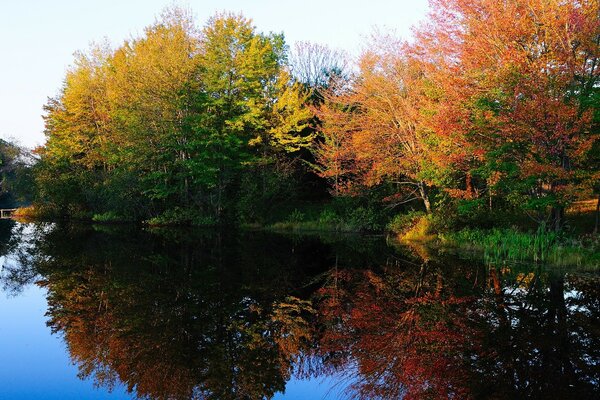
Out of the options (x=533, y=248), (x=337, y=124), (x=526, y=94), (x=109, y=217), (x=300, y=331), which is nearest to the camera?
(x=300, y=331)

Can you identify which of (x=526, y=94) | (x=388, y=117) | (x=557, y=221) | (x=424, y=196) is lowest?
(x=557, y=221)

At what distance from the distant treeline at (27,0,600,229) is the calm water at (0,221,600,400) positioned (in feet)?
13.9

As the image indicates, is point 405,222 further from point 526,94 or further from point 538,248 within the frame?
point 526,94

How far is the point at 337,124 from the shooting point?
27891 millimetres

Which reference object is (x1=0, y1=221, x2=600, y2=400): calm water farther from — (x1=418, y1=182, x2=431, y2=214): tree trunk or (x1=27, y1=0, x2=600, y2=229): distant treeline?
(x1=418, y1=182, x2=431, y2=214): tree trunk

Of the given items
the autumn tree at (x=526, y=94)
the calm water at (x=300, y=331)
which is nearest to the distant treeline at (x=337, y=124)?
the autumn tree at (x=526, y=94)

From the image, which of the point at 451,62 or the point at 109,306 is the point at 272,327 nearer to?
the point at 109,306

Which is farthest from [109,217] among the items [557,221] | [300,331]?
[300,331]

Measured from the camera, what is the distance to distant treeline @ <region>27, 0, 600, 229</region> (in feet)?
48.0

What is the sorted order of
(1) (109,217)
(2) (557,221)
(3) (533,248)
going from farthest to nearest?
(1) (109,217) → (2) (557,221) → (3) (533,248)

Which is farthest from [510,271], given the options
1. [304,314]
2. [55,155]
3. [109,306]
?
[55,155]

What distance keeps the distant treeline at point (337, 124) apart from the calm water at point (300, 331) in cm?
422

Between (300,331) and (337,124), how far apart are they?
2097 centimetres

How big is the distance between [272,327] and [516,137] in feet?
35.0
